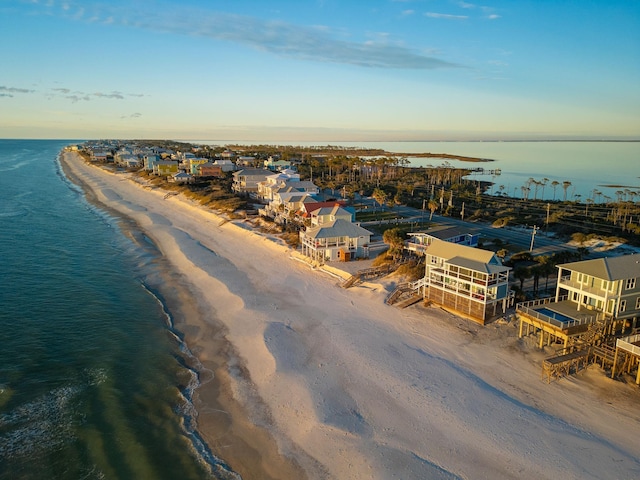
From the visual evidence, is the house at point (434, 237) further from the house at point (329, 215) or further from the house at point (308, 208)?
the house at point (308, 208)

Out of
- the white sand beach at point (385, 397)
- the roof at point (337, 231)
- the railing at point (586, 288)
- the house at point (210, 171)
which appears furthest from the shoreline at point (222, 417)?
the house at point (210, 171)

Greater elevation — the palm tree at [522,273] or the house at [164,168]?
the house at [164,168]

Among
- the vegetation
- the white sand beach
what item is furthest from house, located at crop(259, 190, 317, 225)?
the white sand beach

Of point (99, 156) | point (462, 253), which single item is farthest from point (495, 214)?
point (99, 156)

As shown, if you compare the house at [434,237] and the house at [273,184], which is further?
the house at [273,184]

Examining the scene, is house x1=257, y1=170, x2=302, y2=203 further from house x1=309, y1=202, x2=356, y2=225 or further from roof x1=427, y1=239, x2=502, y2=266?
roof x1=427, y1=239, x2=502, y2=266

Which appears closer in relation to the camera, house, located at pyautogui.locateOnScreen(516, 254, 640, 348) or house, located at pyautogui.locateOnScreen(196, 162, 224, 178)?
house, located at pyautogui.locateOnScreen(516, 254, 640, 348)
